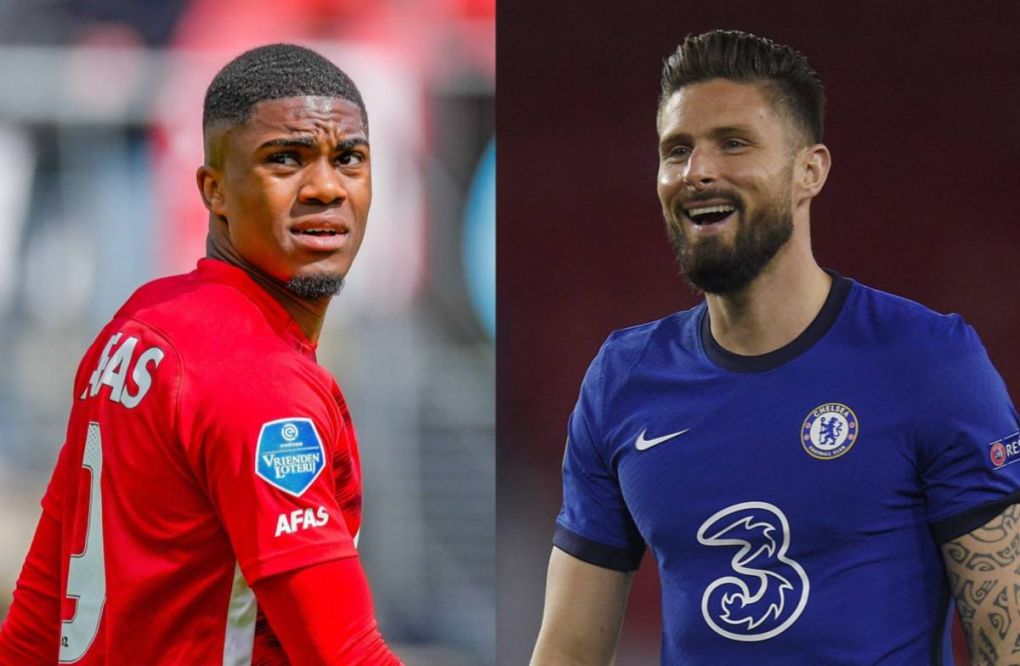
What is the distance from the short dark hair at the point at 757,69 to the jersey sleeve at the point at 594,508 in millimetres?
489

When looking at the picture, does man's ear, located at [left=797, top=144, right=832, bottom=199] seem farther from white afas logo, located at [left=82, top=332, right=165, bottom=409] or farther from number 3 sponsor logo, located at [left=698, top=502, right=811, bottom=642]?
white afas logo, located at [left=82, top=332, right=165, bottom=409]

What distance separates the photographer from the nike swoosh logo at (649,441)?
1.85m

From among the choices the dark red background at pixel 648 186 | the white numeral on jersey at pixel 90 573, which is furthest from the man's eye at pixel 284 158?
the dark red background at pixel 648 186

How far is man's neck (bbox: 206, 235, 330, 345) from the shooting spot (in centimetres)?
163

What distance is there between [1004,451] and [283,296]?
3.18ft

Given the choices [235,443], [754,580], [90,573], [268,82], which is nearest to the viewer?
[235,443]

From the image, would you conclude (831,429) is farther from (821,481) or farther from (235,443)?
(235,443)

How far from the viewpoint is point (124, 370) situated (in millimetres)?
1466


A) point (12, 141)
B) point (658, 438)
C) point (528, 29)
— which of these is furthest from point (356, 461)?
point (12, 141)

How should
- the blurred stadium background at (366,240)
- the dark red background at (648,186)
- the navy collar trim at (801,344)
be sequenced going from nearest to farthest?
the navy collar trim at (801,344)
the dark red background at (648,186)
the blurred stadium background at (366,240)

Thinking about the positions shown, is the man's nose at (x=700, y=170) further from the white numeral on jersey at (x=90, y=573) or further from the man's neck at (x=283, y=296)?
the white numeral on jersey at (x=90, y=573)

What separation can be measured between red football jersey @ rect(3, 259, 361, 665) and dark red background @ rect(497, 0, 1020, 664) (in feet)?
4.36

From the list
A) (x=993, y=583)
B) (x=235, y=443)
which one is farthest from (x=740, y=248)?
(x=235, y=443)

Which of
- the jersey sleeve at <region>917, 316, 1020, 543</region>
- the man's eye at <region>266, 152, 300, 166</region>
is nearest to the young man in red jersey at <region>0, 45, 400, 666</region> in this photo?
the man's eye at <region>266, 152, 300, 166</region>
